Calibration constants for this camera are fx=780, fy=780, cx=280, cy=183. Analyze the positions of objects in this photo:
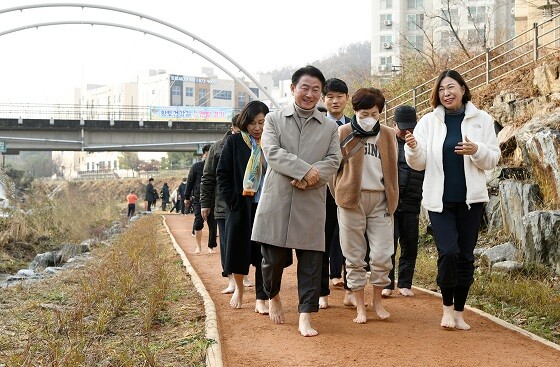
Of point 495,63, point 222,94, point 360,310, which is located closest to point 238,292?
point 360,310

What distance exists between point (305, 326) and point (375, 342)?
605 mm

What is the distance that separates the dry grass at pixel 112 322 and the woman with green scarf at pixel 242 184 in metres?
0.64

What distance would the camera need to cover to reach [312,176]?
21.0ft

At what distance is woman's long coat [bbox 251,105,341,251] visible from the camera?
6.51 m

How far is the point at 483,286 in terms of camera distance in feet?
30.9

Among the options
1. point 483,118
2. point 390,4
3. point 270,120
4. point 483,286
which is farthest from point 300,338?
point 390,4

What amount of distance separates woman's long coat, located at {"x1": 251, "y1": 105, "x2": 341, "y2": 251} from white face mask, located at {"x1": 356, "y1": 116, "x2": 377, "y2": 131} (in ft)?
1.60

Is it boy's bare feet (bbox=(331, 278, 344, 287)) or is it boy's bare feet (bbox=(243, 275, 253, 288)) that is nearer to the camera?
boy's bare feet (bbox=(331, 278, 344, 287))

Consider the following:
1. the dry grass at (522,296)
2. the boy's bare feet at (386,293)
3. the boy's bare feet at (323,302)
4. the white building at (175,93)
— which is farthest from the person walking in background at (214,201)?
the white building at (175,93)

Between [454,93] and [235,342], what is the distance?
2.81m

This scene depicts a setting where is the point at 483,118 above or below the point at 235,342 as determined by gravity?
above

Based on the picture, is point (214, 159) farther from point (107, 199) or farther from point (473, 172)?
point (107, 199)

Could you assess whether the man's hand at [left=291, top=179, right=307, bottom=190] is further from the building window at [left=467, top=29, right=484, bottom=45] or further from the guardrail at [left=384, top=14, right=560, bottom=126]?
the building window at [left=467, top=29, right=484, bottom=45]

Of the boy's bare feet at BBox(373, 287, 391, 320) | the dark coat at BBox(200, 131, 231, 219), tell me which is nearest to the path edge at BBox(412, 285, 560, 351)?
the boy's bare feet at BBox(373, 287, 391, 320)
